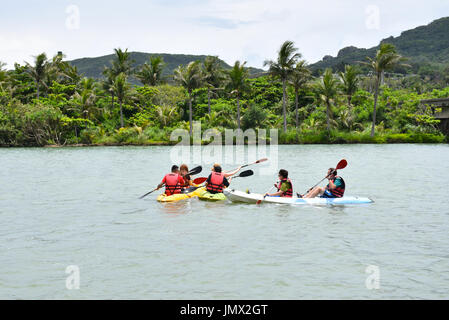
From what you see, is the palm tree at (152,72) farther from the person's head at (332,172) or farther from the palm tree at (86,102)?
the person's head at (332,172)

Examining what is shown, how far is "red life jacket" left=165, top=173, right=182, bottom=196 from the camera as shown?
15664mm

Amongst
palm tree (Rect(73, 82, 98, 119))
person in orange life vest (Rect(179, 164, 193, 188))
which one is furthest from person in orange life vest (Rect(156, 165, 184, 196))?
palm tree (Rect(73, 82, 98, 119))

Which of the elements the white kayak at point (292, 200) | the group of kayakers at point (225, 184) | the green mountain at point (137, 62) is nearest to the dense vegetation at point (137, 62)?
the green mountain at point (137, 62)

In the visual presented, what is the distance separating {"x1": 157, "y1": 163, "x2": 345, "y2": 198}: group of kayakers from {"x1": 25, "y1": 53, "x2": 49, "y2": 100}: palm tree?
5282 cm

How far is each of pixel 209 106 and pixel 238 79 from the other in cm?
728

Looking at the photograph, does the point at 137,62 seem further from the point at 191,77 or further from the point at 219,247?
the point at 219,247

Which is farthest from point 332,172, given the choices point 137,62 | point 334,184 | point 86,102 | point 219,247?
point 137,62

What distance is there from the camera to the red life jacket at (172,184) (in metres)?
15.7

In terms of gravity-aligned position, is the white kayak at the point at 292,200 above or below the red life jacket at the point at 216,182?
below

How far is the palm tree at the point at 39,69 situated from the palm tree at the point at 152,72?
14.1 m

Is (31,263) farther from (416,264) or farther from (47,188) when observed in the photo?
(47,188)

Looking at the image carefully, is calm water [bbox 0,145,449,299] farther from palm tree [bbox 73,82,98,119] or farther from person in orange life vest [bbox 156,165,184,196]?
palm tree [bbox 73,82,98,119]

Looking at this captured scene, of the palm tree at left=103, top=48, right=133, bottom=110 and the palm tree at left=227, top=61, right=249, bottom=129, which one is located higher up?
the palm tree at left=103, top=48, right=133, bottom=110

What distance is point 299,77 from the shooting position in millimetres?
58156
